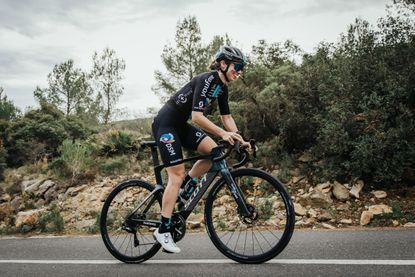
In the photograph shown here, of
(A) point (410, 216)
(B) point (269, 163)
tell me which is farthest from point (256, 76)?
(A) point (410, 216)

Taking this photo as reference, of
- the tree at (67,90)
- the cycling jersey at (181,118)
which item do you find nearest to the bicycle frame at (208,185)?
the cycling jersey at (181,118)

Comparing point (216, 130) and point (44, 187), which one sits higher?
point (216, 130)

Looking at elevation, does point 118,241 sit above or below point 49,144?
below

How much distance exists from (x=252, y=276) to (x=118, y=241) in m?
2.14

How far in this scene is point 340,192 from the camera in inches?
312

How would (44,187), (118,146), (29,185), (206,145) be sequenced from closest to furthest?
(206,145)
(44,187)
(29,185)
(118,146)

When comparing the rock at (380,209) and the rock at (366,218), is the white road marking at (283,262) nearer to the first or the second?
the rock at (366,218)

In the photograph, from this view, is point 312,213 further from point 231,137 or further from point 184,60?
point 184,60

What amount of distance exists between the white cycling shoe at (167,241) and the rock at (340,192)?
4.90m

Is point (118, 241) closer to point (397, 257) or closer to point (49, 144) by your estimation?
point (397, 257)

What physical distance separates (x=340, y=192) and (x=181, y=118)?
16.2 feet

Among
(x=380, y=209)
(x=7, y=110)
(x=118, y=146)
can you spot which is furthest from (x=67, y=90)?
(x=380, y=209)

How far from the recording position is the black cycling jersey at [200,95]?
4.06m

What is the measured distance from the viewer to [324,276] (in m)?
3.45
